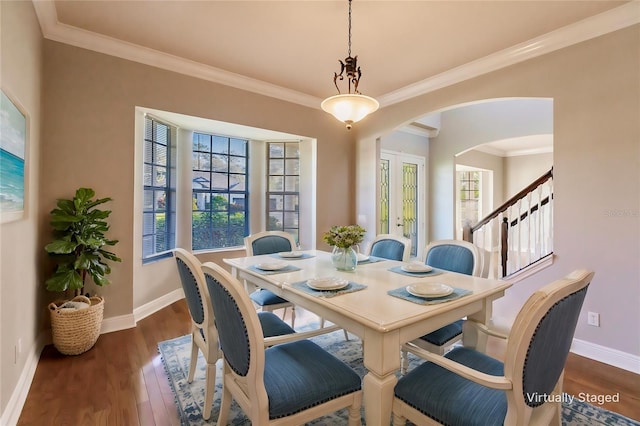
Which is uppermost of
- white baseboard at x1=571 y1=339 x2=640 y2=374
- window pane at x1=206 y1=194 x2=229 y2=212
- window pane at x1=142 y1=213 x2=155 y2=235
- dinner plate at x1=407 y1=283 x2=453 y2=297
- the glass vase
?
window pane at x1=206 y1=194 x2=229 y2=212

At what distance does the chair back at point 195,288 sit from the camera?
167 centimetres

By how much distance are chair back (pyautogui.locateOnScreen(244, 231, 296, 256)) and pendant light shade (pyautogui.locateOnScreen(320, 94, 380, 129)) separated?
1.41m

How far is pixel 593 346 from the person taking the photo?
99.4 inches

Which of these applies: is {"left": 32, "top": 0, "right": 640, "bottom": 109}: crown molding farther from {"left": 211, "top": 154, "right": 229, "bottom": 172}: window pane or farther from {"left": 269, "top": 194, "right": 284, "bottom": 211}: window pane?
{"left": 269, "top": 194, "right": 284, "bottom": 211}: window pane

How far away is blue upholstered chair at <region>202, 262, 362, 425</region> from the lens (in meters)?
1.20

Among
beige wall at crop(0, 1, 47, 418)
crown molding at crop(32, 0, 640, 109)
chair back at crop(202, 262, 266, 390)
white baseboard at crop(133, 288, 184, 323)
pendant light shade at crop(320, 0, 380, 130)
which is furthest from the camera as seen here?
white baseboard at crop(133, 288, 184, 323)

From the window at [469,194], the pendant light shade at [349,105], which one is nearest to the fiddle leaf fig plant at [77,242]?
the pendant light shade at [349,105]

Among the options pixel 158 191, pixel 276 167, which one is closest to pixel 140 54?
pixel 158 191

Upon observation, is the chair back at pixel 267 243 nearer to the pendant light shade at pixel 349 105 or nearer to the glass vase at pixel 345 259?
the glass vase at pixel 345 259

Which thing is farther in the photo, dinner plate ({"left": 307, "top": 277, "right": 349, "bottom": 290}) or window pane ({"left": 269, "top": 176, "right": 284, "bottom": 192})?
window pane ({"left": 269, "top": 176, "right": 284, "bottom": 192})

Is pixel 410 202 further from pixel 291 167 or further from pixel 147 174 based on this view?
pixel 147 174

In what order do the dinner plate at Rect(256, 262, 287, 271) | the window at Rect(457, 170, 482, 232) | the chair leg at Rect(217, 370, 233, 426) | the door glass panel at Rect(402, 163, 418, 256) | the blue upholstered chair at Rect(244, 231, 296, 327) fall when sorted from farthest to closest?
1. the window at Rect(457, 170, 482, 232)
2. the door glass panel at Rect(402, 163, 418, 256)
3. the blue upholstered chair at Rect(244, 231, 296, 327)
4. the dinner plate at Rect(256, 262, 287, 271)
5. the chair leg at Rect(217, 370, 233, 426)

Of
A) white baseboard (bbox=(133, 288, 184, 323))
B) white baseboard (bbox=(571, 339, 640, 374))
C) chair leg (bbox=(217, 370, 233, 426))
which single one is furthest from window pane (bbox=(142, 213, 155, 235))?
white baseboard (bbox=(571, 339, 640, 374))

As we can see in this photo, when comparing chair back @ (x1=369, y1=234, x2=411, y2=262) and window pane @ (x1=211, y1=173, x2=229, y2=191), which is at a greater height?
window pane @ (x1=211, y1=173, x2=229, y2=191)
